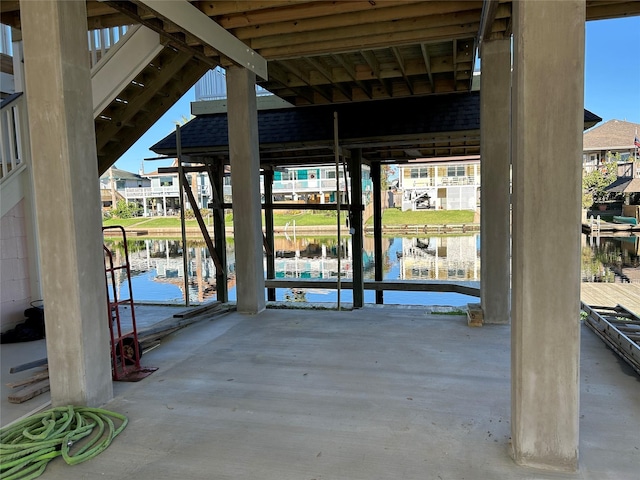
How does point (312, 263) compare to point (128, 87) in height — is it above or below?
below

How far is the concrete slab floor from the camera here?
91.7 inches

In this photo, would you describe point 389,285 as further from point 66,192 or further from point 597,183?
point 597,183

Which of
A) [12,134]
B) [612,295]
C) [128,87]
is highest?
[128,87]

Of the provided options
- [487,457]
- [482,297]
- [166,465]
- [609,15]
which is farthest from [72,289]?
[609,15]

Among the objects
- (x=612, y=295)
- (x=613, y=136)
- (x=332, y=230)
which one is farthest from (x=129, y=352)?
(x=613, y=136)

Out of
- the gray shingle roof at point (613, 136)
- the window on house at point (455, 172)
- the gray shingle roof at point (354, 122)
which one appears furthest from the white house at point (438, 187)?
the gray shingle roof at point (354, 122)

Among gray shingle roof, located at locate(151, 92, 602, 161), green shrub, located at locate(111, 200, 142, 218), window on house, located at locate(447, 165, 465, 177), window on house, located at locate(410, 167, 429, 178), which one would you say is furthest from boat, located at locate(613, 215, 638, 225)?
green shrub, located at locate(111, 200, 142, 218)

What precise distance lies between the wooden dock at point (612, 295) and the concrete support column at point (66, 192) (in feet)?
41.5

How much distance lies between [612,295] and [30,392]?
49.5 ft

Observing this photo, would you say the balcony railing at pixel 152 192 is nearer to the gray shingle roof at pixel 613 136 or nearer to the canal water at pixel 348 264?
the canal water at pixel 348 264

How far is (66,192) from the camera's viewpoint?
2.76 metres

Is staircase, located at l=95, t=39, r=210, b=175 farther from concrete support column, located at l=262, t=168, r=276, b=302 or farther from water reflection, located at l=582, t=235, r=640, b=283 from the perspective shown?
water reflection, located at l=582, t=235, r=640, b=283

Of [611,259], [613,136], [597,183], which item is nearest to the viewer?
[611,259]

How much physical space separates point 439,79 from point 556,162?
17.9 ft
